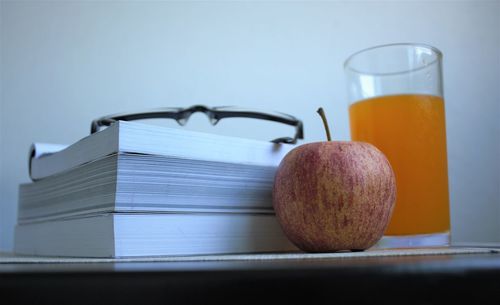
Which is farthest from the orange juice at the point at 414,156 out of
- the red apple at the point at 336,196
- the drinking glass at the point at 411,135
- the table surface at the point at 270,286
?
the table surface at the point at 270,286

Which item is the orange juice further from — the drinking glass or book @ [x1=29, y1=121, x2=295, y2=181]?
book @ [x1=29, y1=121, x2=295, y2=181]

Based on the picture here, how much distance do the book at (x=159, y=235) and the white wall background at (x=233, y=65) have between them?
1.12ft

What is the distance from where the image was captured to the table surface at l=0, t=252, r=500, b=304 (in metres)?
0.30

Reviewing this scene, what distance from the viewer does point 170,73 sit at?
1.00 m

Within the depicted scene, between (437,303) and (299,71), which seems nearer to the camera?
(437,303)

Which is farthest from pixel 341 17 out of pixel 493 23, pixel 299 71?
pixel 493 23

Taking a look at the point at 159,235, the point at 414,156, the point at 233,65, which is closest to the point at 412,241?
the point at 414,156

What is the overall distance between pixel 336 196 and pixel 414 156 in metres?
0.19

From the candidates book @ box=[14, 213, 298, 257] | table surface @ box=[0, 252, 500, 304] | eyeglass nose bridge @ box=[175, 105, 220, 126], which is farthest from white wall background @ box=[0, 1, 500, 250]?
table surface @ box=[0, 252, 500, 304]

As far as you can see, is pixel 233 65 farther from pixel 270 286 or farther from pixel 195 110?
pixel 270 286

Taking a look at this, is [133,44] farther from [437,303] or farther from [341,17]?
[437,303]

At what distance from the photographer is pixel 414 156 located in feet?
2.26

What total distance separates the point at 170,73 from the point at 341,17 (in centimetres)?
35

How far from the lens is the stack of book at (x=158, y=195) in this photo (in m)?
0.52
